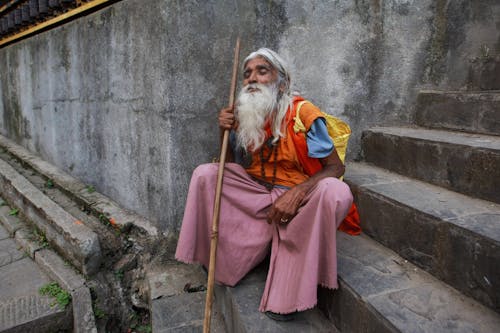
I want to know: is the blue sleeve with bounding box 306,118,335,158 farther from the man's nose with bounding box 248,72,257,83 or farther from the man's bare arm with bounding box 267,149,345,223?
the man's nose with bounding box 248,72,257,83

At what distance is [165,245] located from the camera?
3295 mm

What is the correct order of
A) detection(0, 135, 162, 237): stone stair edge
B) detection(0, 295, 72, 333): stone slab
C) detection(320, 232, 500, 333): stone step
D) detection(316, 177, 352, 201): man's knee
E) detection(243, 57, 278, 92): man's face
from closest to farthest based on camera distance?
1. detection(320, 232, 500, 333): stone step
2. detection(316, 177, 352, 201): man's knee
3. detection(243, 57, 278, 92): man's face
4. detection(0, 295, 72, 333): stone slab
5. detection(0, 135, 162, 237): stone stair edge

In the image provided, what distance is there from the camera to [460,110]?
300cm

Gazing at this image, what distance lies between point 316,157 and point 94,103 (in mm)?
2996

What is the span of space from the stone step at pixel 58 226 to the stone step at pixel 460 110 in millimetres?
3125

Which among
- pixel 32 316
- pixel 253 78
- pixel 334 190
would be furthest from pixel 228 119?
pixel 32 316

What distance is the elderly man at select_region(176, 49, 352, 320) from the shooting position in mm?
2037

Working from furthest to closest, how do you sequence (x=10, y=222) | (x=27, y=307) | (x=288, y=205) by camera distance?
(x=10, y=222)
(x=27, y=307)
(x=288, y=205)

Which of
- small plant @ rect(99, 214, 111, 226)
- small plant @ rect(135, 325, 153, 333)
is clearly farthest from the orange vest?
small plant @ rect(99, 214, 111, 226)

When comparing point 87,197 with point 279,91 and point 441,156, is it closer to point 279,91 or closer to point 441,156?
point 279,91

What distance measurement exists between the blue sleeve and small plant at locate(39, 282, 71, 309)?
2.28 m

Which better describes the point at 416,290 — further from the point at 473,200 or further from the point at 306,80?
the point at 306,80

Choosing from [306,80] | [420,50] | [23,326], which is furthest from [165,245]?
[420,50]

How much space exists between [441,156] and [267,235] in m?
1.32
